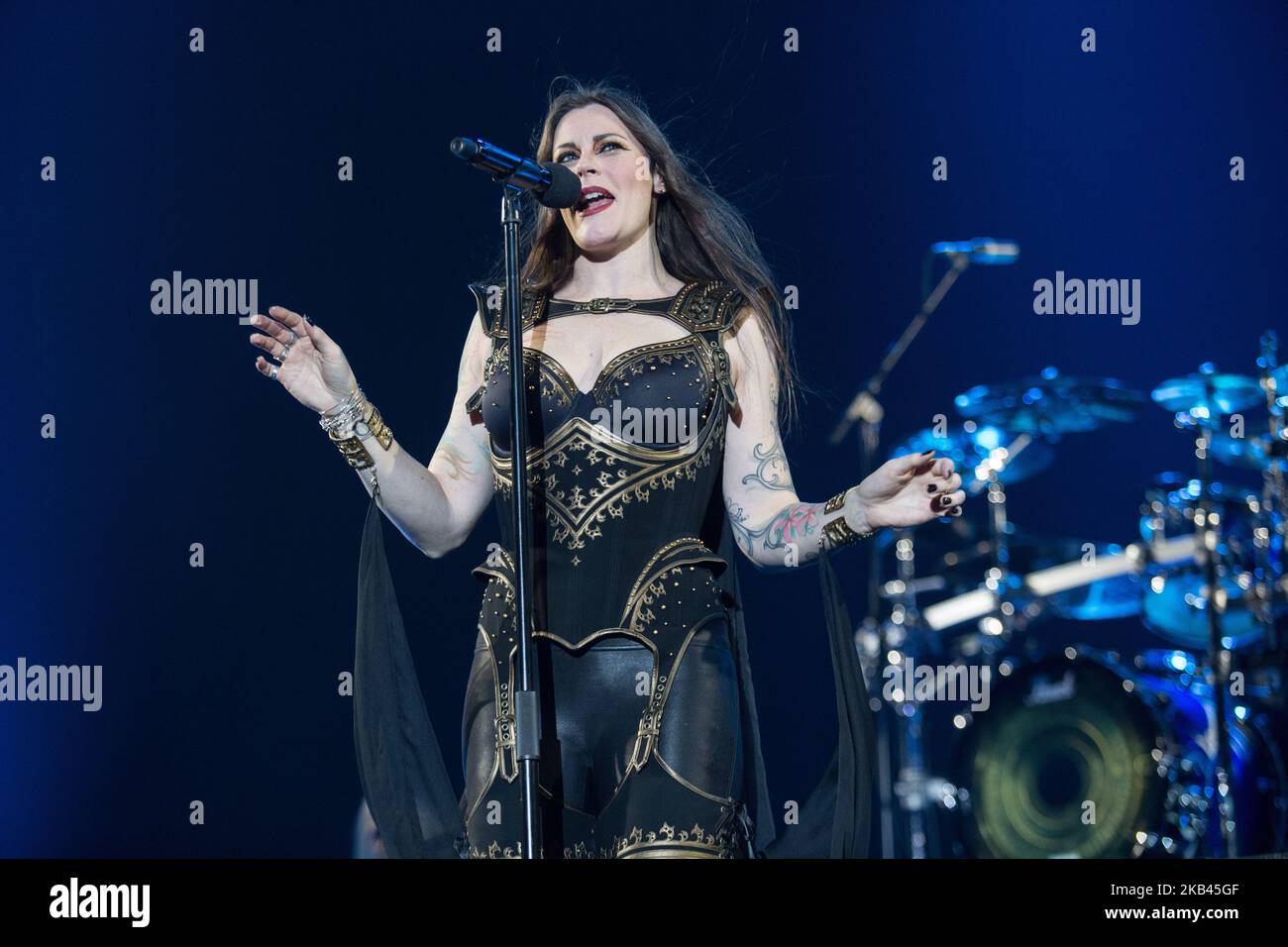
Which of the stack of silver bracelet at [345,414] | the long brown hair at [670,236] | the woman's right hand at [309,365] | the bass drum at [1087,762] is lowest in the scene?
the bass drum at [1087,762]

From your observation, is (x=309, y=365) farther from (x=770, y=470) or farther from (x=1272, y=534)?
(x=1272, y=534)

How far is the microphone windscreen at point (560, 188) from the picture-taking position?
3201mm

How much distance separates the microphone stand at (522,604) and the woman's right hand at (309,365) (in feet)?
1.40

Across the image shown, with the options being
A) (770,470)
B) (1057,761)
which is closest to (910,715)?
(1057,761)

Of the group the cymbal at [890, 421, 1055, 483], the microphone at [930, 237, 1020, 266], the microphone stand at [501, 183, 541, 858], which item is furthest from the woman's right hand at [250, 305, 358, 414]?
the cymbal at [890, 421, 1055, 483]

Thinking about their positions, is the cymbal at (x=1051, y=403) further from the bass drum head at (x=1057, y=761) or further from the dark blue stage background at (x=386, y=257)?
the bass drum head at (x=1057, y=761)

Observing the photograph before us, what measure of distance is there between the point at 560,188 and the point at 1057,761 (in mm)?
2745

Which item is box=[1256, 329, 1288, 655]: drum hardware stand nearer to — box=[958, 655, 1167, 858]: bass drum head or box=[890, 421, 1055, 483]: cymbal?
box=[958, 655, 1167, 858]: bass drum head

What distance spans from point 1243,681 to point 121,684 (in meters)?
3.02

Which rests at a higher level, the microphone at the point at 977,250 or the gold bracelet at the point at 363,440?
the microphone at the point at 977,250

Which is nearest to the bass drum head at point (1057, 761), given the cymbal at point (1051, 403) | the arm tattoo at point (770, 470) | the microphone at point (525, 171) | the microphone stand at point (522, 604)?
Result: the cymbal at point (1051, 403)

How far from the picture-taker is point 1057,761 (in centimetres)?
502

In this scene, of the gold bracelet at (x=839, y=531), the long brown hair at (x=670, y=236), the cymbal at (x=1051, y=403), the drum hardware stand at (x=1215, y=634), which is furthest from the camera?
the drum hardware stand at (x=1215, y=634)

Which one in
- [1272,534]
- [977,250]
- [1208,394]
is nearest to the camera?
[977,250]
